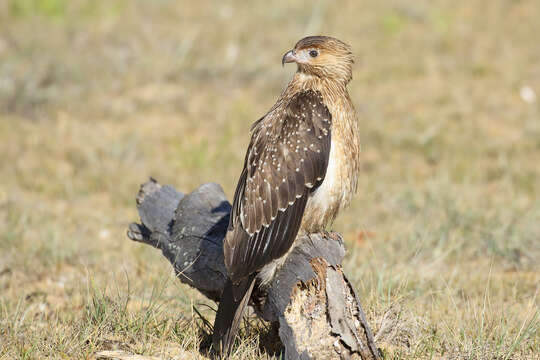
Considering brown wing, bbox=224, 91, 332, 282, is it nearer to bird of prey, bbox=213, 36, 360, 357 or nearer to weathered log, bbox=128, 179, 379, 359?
bird of prey, bbox=213, 36, 360, 357

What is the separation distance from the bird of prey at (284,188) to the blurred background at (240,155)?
17.5 inches

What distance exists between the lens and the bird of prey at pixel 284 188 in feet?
13.1

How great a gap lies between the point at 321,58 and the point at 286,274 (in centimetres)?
149

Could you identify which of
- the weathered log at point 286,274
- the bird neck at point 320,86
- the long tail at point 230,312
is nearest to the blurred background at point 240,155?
the long tail at point 230,312

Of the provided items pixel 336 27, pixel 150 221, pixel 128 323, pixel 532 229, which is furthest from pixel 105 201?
pixel 336 27

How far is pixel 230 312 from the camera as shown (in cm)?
393

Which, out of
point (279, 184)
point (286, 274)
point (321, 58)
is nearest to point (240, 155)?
point (321, 58)

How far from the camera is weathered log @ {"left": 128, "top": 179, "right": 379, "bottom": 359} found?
149 inches

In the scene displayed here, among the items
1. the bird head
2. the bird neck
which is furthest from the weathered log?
the bird head

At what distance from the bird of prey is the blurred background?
1.46 feet

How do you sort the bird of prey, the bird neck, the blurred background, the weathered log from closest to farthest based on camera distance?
the weathered log, the bird of prey, the blurred background, the bird neck

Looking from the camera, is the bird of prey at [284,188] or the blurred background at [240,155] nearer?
the bird of prey at [284,188]

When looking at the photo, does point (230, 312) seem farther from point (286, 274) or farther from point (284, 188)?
point (284, 188)

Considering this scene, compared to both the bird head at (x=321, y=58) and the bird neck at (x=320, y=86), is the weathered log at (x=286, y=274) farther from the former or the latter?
the bird head at (x=321, y=58)
